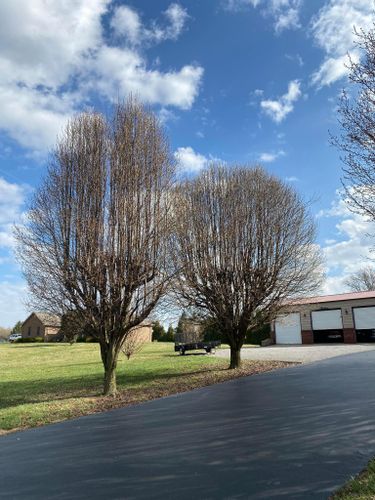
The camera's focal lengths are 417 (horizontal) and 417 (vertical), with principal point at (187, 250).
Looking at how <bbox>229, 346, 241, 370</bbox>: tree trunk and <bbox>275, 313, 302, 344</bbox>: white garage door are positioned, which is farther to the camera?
<bbox>275, 313, 302, 344</bbox>: white garage door

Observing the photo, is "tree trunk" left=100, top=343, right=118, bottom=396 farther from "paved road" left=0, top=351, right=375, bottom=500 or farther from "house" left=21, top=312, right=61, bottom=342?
"house" left=21, top=312, right=61, bottom=342

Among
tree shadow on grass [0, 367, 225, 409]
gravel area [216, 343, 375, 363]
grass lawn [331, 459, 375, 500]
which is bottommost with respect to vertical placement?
tree shadow on grass [0, 367, 225, 409]

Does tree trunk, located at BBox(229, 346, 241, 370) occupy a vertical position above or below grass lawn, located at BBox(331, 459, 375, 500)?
above

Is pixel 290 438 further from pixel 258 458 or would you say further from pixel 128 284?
pixel 128 284

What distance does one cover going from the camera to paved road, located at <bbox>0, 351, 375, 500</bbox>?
14.8 ft

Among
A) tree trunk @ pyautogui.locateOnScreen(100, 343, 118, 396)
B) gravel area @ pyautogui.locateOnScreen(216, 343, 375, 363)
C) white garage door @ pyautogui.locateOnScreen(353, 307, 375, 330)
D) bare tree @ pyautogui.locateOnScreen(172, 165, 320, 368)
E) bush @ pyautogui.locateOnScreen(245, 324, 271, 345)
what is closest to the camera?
tree trunk @ pyautogui.locateOnScreen(100, 343, 118, 396)

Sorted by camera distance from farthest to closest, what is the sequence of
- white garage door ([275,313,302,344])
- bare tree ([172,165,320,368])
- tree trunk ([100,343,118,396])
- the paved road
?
white garage door ([275,313,302,344]), bare tree ([172,165,320,368]), tree trunk ([100,343,118,396]), the paved road

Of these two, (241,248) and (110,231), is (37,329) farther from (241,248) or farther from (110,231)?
(110,231)

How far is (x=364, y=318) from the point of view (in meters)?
33.3

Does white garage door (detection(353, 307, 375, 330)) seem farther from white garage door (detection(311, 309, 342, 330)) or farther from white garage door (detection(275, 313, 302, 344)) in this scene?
white garage door (detection(275, 313, 302, 344))

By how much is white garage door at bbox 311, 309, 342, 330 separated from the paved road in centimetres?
2632

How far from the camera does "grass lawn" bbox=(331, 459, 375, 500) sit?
3.86 meters

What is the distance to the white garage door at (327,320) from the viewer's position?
34.9 meters

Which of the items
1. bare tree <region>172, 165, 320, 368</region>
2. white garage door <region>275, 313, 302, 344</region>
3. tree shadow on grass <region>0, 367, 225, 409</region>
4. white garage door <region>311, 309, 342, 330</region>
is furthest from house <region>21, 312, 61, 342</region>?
bare tree <region>172, 165, 320, 368</region>
